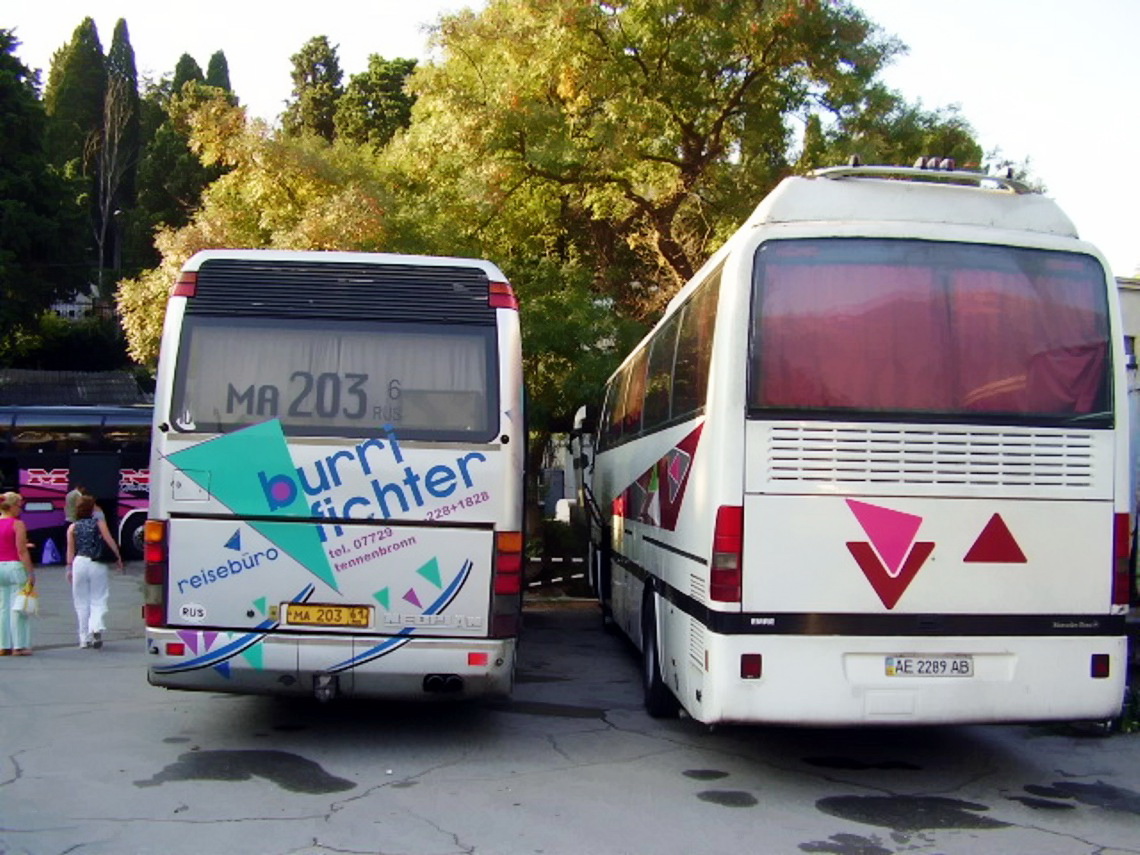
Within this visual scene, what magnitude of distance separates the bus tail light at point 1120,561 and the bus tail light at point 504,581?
11.7ft

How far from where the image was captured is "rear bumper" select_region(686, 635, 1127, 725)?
22.3 ft

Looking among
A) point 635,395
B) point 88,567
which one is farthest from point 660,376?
point 88,567

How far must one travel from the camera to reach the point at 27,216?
37.2m

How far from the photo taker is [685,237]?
68.2 ft

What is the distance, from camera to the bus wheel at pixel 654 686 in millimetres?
9180

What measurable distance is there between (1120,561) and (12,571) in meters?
9.61

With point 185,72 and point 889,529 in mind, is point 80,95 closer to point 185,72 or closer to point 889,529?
point 185,72

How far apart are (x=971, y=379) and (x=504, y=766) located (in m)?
3.72

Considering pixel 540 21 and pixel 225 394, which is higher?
pixel 540 21

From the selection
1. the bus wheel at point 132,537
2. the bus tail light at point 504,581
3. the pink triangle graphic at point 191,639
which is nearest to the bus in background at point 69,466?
the bus wheel at point 132,537

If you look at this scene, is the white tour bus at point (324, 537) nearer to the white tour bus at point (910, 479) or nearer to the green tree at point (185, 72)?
the white tour bus at point (910, 479)

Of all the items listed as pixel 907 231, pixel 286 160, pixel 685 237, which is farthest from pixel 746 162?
pixel 907 231

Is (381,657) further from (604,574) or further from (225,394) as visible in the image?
(604,574)

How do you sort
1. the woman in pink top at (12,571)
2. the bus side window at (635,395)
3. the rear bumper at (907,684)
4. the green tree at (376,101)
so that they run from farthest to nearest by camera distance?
the green tree at (376,101) < the woman in pink top at (12,571) < the bus side window at (635,395) < the rear bumper at (907,684)
